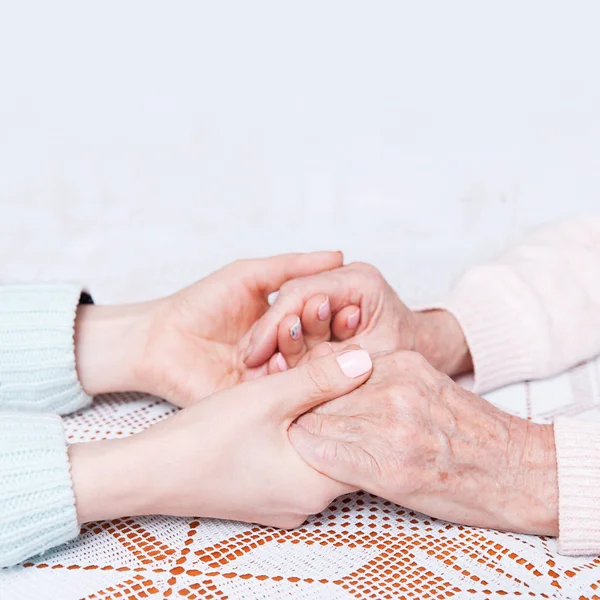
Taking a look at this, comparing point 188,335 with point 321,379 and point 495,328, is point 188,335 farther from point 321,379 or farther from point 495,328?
point 495,328

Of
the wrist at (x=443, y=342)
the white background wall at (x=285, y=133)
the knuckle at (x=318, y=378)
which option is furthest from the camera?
the white background wall at (x=285, y=133)

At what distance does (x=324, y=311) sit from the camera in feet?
4.52

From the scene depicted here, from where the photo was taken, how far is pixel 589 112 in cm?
247

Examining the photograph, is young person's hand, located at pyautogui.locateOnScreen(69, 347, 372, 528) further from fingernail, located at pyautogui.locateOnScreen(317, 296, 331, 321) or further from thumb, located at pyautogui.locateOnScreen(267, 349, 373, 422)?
fingernail, located at pyautogui.locateOnScreen(317, 296, 331, 321)

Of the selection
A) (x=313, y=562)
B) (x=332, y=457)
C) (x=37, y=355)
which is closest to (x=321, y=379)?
(x=332, y=457)

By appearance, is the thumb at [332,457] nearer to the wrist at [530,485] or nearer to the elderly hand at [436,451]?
the elderly hand at [436,451]

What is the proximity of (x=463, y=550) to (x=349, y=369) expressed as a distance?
263 mm

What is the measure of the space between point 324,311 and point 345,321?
5 centimetres

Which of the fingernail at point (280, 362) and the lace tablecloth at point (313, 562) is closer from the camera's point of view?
the lace tablecloth at point (313, 562)

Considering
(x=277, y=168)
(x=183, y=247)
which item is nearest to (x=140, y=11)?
(x=277, y=168)

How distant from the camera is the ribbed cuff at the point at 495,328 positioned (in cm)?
148

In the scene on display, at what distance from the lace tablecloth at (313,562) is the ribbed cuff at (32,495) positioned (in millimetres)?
47

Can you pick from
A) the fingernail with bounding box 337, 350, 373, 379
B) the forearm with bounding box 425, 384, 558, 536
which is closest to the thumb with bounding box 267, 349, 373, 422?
the fingernail with bounding box 337, 350, 373, 379

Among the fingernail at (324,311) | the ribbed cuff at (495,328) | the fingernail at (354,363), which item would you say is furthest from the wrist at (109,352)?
the ribbed cuff at (495,328)
